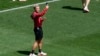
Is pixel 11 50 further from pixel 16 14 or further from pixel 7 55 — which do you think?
pixel 16 14

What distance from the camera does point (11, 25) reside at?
1861cm

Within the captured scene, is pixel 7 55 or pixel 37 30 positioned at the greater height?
pixel 37 30

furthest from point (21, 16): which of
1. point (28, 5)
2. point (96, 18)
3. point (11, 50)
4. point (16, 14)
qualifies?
point (11, 50)

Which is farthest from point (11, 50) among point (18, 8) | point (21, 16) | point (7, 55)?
point (18, 8)

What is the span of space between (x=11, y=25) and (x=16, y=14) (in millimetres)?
1768

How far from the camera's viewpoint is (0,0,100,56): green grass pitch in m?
15.3

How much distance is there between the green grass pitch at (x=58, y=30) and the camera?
15312 mm

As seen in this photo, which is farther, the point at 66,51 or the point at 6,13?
the point at 6,13

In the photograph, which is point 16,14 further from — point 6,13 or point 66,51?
point 66,51

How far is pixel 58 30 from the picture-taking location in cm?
1784

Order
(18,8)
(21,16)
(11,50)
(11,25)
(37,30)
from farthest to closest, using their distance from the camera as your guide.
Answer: (18,8)
(21,16)
(11,25)
(11,50)
(37,30)

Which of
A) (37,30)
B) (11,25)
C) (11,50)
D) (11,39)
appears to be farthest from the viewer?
(11,25)

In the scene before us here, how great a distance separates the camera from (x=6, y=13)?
2055 centimetres

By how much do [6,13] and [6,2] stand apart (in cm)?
193
